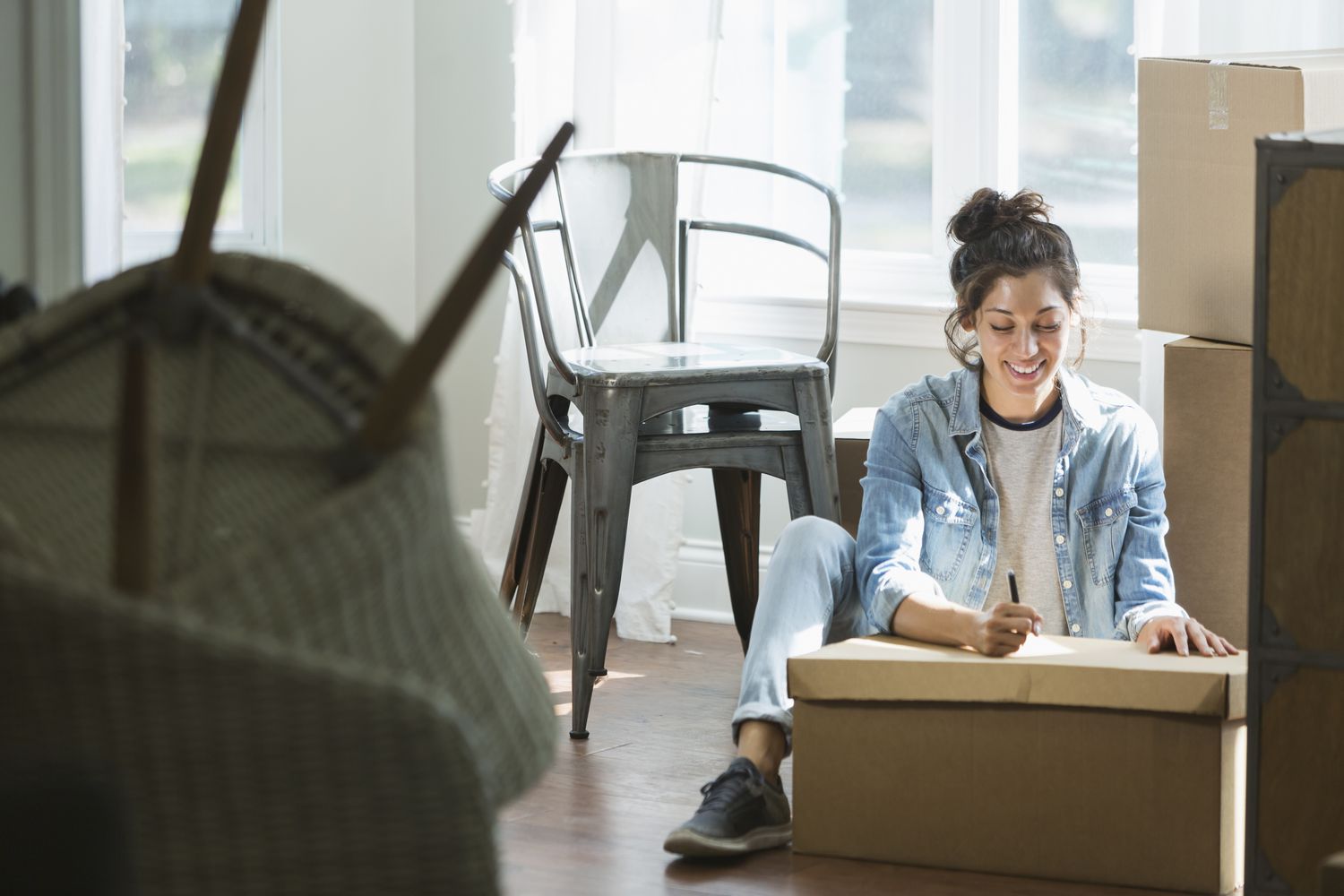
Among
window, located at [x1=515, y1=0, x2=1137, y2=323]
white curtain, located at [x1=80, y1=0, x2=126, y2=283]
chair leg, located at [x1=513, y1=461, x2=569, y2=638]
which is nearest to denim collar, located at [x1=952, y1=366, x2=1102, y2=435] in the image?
chair leg, located at [x1=513, y1=461, x2=569, y2=638]

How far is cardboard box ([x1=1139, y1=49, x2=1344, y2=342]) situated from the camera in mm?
2002

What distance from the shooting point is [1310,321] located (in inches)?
59.4

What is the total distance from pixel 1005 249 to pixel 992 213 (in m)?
0.07

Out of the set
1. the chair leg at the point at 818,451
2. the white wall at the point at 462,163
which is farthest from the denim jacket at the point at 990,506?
the white wall at the point at 462,163

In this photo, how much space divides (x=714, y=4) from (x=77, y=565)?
2437 millimetres

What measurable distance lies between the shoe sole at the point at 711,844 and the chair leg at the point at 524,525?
0.83 m

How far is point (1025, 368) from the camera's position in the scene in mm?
2043

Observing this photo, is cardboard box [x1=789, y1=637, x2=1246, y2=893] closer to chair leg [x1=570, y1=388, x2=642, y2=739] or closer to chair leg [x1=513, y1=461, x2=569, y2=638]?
chair leg [x1=570, y1=388, x2=642, y2=739]

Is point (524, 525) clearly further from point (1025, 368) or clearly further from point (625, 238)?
point (1025, 368)

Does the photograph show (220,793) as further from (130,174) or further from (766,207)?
(130,174)

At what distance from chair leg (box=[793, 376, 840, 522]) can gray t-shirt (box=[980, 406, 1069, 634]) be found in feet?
1.07

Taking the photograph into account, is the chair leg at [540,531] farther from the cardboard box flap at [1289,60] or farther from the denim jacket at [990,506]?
the cardboard box flap at [1289,60]

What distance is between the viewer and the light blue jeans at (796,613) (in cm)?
196

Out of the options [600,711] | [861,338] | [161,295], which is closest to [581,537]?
[600,711]
